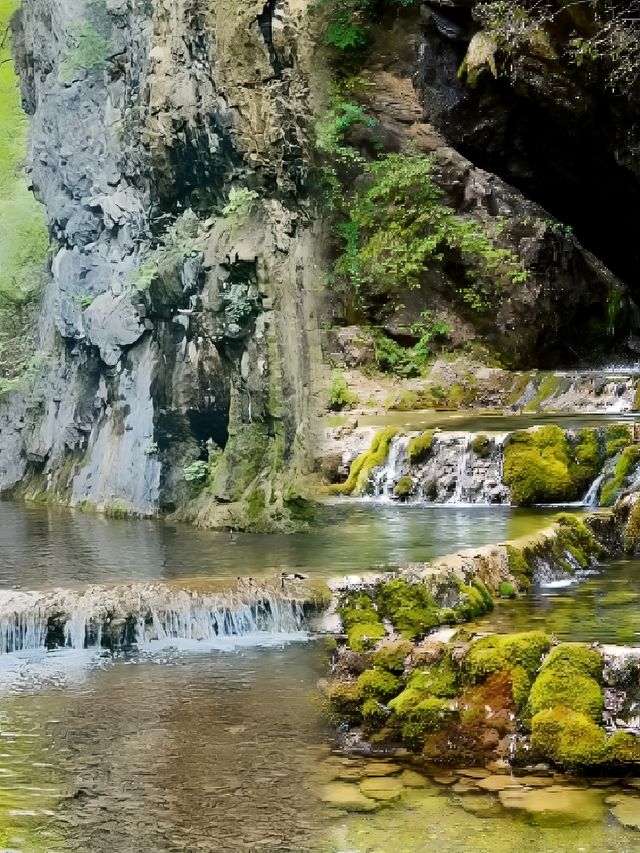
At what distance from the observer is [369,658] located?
6.43m

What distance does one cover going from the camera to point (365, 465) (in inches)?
561

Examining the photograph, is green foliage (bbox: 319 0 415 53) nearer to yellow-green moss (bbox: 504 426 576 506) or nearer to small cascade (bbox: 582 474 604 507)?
yellow-green moss (bbox: 504 426 576 506)

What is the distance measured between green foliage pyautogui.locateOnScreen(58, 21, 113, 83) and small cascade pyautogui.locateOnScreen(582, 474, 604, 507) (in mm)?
11157

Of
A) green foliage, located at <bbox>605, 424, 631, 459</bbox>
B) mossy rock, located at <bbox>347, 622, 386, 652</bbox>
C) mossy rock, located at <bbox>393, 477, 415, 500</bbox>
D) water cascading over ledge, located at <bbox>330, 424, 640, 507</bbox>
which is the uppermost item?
green foliage, located at <bbox>605, 424, 631, 459</bbox>

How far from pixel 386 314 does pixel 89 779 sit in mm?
16183

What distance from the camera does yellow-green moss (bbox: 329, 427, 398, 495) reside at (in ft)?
46.3

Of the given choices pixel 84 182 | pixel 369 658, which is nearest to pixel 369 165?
pixel 84 182

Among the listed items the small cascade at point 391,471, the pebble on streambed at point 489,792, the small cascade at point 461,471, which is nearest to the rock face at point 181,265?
the small cascade at point 391,471

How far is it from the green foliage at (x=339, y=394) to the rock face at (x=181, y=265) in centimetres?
388

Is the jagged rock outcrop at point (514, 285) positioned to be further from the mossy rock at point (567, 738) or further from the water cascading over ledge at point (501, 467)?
the mossy rock at point (567, 738)

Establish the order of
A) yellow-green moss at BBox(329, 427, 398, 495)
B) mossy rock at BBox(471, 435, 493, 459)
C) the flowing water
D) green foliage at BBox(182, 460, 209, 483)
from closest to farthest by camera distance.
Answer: the flowing water → mossy rock at BBox(471, 435, 493, 459) → yellow-green moss at BBox(329, 427, 398, 495) → green foliage at BBox(182, 460, 209, 483)

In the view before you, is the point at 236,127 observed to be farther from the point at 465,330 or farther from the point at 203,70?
the point at 465,330

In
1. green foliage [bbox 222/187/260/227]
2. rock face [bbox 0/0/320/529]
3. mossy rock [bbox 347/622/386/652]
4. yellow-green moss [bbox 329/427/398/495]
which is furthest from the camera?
yellow-green moss [bbox 329/427/398/495]

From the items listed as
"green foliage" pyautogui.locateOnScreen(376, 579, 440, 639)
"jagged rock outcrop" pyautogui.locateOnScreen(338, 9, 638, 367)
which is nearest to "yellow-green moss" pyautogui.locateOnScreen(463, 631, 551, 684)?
"green foliage" pyautogui.locateOnScreen(376, 579, 440, 639)
